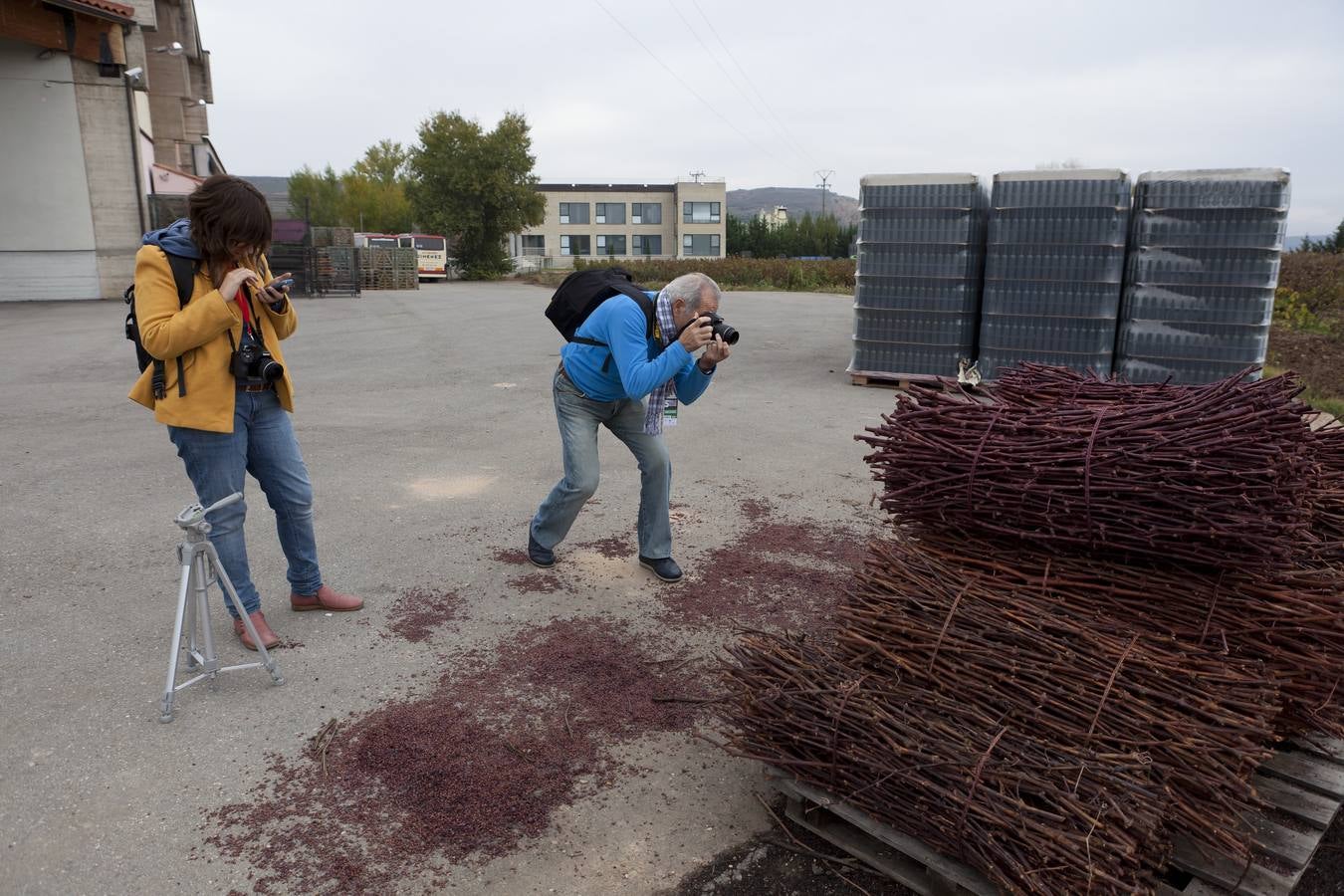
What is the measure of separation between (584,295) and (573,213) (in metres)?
87.7

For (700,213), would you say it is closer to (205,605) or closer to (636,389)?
(636,389)

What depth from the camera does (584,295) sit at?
4.75 meters

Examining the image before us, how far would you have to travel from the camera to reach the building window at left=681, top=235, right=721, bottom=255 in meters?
86.1

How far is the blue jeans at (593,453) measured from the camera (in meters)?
4.84

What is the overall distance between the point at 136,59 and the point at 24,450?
22187mm

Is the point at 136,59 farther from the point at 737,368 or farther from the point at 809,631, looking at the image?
the point at 809,631

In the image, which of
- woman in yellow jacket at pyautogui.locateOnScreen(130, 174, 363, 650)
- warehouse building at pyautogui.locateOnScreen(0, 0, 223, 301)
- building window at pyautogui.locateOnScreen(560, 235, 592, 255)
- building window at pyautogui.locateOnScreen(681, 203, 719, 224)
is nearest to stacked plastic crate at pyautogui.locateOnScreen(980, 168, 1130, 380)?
woman in yellow jacket at pyautogui.locateOnScreen(130, 174, 363, 650)

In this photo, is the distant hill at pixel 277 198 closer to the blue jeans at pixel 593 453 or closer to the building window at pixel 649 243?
the blue jeans at pixel 593 453

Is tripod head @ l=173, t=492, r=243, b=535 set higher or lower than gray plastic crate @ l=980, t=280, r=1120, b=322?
lower

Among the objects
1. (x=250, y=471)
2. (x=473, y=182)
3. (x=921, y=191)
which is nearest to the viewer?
(x=250, y=471)

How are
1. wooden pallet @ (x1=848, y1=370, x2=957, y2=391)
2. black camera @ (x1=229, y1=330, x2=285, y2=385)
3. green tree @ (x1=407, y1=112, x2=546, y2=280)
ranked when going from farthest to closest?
green tree @ (x1=407, y1=112, x2=546, y2=280) → wooden pallet @ (x1=848, y1=370, x2=957, y2=391) → black camera @ (x1=229, y1=330, x2=285, y2=385)

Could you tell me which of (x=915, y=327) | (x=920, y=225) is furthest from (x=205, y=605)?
(x=920, y=225)

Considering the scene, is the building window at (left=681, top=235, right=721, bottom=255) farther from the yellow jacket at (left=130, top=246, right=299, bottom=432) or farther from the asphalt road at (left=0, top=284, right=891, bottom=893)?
the yellow jacket at (left=130, top=246, right=299, bottom=432)

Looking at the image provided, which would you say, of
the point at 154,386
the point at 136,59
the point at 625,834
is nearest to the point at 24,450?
the point at 154,386
